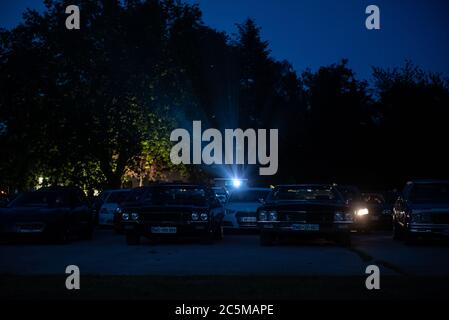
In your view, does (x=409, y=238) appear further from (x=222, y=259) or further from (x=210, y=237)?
(x=222, y=259)

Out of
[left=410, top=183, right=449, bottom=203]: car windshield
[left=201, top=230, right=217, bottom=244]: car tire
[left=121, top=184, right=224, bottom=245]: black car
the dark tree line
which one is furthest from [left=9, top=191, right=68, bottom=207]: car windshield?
the dark tree line

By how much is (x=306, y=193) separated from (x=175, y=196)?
3.53 metres

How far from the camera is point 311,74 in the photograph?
80.9 m

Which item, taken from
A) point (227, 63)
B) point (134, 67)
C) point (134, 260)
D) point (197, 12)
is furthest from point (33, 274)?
point (227, 63)

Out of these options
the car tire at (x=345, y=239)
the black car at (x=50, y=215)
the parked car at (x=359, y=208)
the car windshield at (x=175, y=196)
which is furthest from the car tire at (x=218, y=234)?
the parked car at (x=359, y=208)

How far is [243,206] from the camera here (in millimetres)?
28047

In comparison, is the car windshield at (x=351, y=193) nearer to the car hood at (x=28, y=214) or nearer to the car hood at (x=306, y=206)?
the car hood at (x=306, y=206)

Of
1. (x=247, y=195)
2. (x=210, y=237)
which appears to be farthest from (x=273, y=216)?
(x=247, y=195)

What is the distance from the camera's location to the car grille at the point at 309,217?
20250 mm

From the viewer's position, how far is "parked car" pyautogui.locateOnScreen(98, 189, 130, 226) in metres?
32.8

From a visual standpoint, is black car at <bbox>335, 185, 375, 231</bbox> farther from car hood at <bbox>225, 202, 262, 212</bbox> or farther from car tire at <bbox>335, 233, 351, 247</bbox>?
car tire at <bbox>335, 233, 351, 247</bbox>

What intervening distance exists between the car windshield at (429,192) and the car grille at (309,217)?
3266 millimetres

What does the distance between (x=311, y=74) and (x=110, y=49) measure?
39.7 metres

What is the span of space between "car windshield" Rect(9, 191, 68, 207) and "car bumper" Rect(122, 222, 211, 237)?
359cm
